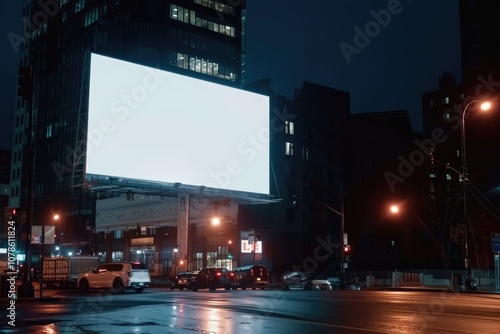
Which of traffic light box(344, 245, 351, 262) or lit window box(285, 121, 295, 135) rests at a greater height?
lit window box(285, 121, 295, 135)

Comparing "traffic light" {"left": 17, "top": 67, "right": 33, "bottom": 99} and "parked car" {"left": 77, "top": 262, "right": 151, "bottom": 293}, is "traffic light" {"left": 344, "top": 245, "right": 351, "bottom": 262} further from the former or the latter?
"traffic light" {"left": 17, "top": 67, "right": 33, "bottom": 99}

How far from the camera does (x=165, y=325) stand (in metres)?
15.7

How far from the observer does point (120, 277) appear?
1420 inches

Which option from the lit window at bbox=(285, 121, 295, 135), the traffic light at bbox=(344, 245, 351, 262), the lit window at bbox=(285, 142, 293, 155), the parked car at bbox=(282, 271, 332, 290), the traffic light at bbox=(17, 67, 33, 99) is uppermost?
the lit window at bbox=(285, 121, 295, 135)

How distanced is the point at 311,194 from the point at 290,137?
7.98m

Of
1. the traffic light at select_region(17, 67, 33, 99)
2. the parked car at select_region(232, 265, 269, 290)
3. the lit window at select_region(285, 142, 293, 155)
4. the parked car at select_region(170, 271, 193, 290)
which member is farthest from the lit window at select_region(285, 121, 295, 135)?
the traffic light at select_region(17, 67, 33, 99)

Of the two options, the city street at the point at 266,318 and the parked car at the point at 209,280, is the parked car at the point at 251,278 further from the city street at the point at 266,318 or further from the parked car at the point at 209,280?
the city street at the point at 266,318

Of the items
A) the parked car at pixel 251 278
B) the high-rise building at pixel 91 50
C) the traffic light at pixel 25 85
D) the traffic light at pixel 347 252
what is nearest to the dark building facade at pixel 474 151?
the traffic light at pixel 347 252

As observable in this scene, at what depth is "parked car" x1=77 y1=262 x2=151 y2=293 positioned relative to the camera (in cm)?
3588

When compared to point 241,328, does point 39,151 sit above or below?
above

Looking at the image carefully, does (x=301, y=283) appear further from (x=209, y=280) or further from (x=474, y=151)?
(x=474, y=151)

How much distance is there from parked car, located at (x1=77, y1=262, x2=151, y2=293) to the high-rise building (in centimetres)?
5887

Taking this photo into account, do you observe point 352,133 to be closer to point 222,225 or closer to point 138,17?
point 222,225

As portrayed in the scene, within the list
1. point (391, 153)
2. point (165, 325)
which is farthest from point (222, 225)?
point (165, 325)
